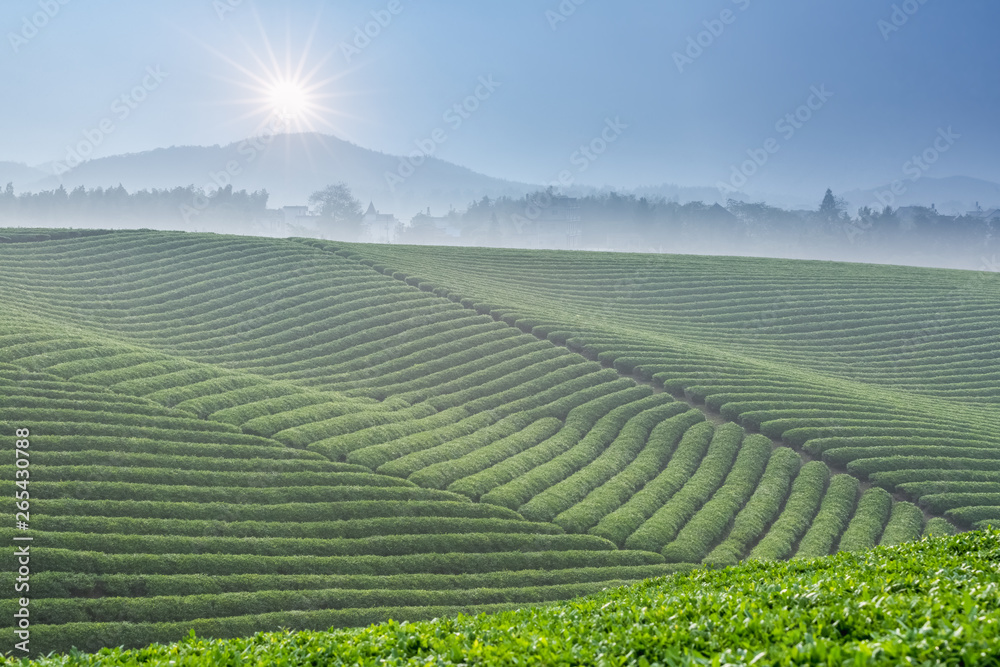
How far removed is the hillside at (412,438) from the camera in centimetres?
1446

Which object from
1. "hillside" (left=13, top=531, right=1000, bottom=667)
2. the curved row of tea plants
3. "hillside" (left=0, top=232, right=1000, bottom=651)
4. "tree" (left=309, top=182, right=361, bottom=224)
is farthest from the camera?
"tree" (left=309, top=182, right=361, bottom=224)

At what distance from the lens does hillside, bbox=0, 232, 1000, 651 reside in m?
14.5

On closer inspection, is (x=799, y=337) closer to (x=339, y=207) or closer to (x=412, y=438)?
(x=412, y=438)

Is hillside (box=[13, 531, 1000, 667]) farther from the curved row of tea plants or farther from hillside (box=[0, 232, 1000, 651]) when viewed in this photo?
the curved row of tea plants

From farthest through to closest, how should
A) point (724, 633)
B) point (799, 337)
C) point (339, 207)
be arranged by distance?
1. point (339, 207)
2. point (799, 337)
3. point (724, 633)

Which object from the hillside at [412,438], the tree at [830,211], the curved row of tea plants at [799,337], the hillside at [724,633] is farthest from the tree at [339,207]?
the hillside at [724,633]

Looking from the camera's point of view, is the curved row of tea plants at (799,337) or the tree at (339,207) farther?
the tree at (339,207)

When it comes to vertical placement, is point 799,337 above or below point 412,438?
above

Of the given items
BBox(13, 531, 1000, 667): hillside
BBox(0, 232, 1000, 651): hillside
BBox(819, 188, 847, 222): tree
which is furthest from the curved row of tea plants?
BBox(819, 188, 847, 222): tree

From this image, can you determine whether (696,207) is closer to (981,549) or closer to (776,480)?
(776,480)

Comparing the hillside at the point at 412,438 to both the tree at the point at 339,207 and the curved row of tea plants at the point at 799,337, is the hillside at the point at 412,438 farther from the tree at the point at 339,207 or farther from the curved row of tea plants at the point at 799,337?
the tree at the point at 339,207

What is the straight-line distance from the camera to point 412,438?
21.2 meters

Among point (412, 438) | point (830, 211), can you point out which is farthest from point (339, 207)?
point (412, 438)

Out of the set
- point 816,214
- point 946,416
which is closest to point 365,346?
point 946,416
